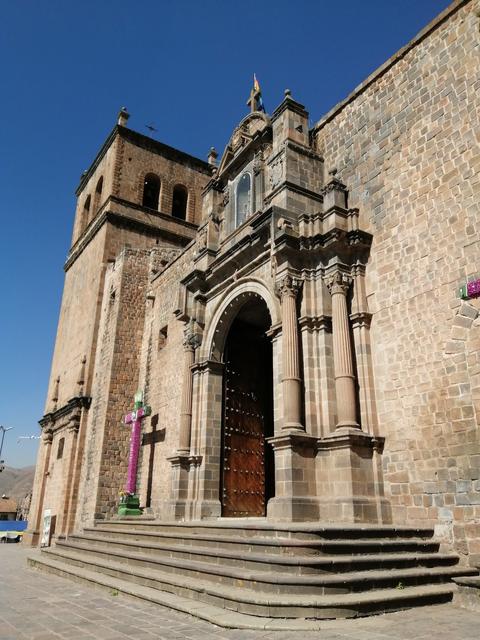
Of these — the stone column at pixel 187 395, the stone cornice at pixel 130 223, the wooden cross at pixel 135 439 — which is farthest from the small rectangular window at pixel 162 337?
the stone cornice at pixel 130 223

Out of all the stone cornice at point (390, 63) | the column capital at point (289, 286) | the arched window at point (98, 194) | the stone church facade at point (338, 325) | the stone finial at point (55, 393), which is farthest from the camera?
the arched window at point (98, 194)

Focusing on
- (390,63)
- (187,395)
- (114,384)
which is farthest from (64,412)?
(390,63)

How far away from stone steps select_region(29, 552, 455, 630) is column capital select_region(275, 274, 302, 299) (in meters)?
5.45

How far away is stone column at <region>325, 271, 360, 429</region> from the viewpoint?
897cm

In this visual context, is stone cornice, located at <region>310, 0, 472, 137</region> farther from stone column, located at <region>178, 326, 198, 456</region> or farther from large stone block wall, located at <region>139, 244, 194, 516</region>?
large stone block wall, located at <region>139, 244, 194, 516</region>

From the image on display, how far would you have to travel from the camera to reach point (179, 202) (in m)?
28.5

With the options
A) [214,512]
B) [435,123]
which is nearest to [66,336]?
[214,512]

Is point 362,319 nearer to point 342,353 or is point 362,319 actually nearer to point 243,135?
point 342,353

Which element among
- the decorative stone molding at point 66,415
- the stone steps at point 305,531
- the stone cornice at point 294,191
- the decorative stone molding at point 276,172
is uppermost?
the decorative stone molding at point 276,172

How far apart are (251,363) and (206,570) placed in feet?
24.6

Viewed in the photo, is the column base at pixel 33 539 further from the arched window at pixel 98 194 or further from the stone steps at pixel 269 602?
the stone steps at pixel 269 602

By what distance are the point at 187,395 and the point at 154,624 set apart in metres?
7.67

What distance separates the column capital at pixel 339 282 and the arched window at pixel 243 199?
4.19m

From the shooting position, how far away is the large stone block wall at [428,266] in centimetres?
786
